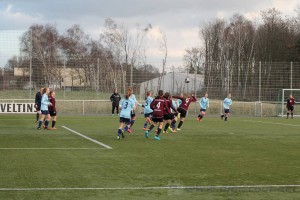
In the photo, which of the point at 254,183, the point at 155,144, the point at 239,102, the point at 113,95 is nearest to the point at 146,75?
the point at 113,95

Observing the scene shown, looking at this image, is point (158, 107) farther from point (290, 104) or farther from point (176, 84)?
point (176, 84)

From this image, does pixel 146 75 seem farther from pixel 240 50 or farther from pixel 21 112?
pixel 240 50

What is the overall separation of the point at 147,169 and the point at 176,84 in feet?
98.8

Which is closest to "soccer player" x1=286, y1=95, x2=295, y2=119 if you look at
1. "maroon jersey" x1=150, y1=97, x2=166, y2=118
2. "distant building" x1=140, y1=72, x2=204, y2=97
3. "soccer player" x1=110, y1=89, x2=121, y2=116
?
"distant building" x1=140, y1=72, x2=204, y2=97

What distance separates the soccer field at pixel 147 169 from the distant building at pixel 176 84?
74.7ft

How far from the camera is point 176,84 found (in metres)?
40.6

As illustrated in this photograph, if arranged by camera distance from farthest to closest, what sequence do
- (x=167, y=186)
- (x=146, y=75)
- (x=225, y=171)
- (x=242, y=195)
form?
(x=146, y=75), (x=225, y=171), (x=167, y=186), (x=242, y=195)

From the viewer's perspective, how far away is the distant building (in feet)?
132

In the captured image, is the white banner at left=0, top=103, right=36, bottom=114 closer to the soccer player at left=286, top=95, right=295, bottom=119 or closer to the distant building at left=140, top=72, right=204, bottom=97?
the distant building at left=140, top=72, right=204, bottom=97

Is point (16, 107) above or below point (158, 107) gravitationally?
below

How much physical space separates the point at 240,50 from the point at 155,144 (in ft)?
160

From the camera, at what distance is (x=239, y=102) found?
40.8 metres

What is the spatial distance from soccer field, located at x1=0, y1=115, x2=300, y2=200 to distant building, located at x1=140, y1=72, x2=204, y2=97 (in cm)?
2277

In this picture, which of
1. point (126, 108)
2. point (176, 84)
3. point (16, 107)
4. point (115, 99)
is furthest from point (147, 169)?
point (176, 84)
